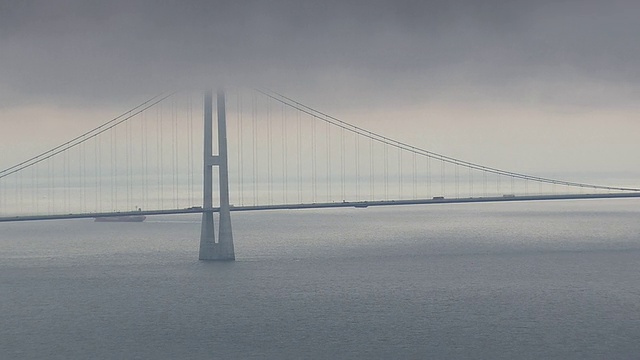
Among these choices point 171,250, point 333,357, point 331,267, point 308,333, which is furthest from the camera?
point 171,250

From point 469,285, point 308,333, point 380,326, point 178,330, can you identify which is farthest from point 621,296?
point 178,330

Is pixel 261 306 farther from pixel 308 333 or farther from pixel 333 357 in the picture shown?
pixel 333 357

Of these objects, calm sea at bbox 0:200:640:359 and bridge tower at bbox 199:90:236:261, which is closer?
calm sea at bbox 0:200:640:359

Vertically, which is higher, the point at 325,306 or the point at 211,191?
the point at 211,191

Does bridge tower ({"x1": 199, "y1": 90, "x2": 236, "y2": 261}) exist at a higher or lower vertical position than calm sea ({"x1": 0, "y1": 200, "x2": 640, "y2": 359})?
higher

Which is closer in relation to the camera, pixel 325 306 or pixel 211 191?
pixel 325 306
